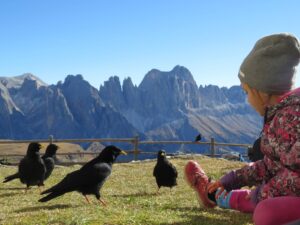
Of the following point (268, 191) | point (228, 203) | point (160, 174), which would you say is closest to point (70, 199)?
point (160, 174)

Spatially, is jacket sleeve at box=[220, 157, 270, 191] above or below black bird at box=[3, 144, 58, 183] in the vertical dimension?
above

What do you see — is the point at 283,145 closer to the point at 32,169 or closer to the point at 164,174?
the point at 164,174

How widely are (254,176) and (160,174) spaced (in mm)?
7745

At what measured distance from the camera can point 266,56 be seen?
4527 millimetres

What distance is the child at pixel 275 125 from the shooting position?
3760mm

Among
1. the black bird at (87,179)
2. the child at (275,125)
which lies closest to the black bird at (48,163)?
the black bird at (87,179)

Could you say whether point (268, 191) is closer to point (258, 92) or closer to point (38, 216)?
point (258, 92)

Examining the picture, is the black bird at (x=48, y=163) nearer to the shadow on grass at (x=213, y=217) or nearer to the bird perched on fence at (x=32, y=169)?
the bird perched on fence at (x=32, y=169)

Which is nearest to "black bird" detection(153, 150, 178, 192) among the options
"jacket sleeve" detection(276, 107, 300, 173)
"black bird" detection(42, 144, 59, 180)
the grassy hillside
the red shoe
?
the grassy hillside

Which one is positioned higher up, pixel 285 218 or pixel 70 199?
pixel 285 218

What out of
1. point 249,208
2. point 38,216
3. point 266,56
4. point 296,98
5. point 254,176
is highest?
point 266,56

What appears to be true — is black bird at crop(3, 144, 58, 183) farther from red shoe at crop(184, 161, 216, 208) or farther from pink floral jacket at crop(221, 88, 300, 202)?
pink floral jacket at crop(221, 88, 300, 202)

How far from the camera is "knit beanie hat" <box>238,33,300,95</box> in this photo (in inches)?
175

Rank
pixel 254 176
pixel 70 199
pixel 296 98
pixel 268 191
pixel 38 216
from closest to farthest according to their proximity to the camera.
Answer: pixel 296 98, pixel 268 191, pixel 254 176, pixel 38 216, pixel 70 199
